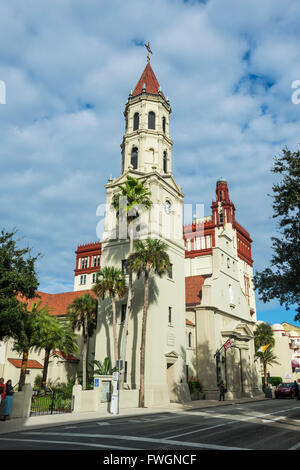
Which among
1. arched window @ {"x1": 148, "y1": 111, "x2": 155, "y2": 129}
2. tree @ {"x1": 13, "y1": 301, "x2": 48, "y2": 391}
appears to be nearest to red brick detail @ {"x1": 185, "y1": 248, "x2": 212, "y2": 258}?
arched window @ {"x1": 148, "y1": 111, "x2": 155, "y2": 129}

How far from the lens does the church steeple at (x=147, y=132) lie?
4006cm

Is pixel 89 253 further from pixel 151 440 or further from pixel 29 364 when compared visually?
pixel 151 440

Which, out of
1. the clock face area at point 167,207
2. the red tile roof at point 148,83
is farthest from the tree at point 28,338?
the red tile roof at point 148,83

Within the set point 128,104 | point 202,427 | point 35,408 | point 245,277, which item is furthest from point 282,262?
point 245,277

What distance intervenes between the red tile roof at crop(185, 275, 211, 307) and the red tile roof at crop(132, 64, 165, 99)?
22599 mm

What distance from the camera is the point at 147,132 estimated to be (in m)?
40.6

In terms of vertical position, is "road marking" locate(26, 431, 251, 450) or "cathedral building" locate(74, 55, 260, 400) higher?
"cathedral building" locate(74, 55, 260, 400)

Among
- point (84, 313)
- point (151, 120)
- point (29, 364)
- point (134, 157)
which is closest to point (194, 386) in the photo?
point (84, 313)

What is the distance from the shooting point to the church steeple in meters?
40.1

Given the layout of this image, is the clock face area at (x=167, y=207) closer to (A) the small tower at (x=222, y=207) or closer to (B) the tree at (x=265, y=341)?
(B) the tree at (x=265, y=341)

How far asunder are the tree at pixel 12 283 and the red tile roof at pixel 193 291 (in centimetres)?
2434

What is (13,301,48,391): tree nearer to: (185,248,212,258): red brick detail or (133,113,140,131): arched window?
(133,113,140,131): arched window
